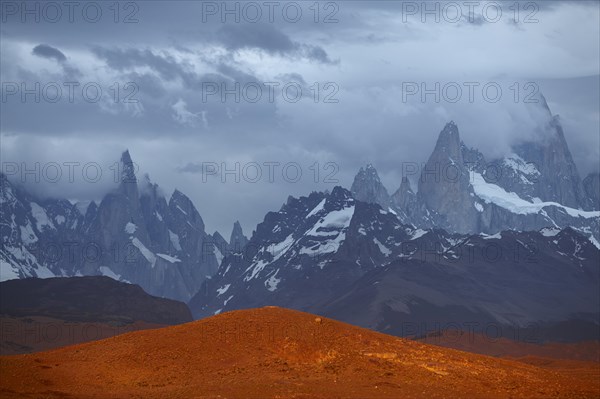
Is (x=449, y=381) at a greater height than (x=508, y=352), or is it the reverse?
(x=449, y=381)

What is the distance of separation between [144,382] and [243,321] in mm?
10559

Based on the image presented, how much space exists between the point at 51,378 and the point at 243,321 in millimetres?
14533

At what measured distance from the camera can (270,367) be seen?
70250mm

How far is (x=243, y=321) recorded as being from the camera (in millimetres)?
77125

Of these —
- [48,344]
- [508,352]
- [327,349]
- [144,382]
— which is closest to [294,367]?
[327,349]

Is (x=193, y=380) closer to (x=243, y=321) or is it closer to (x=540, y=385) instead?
(x=243, y=321)

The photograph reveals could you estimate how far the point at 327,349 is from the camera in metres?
72.9

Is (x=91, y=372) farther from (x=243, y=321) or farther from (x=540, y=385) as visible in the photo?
(x=540, y=385)

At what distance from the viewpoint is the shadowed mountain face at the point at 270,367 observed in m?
66.1

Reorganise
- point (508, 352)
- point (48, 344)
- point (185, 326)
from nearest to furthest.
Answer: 1. point (185, 326)
2. point (508, 352)
3. point (48, 344)

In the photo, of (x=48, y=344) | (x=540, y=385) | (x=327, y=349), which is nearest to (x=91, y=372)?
(x=327, y=349)

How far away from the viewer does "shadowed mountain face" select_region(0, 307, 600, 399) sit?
66.1 metres

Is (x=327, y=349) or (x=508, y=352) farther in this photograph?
(x=508, y=352)

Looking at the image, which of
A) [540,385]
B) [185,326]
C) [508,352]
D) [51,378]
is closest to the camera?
[51,378]
